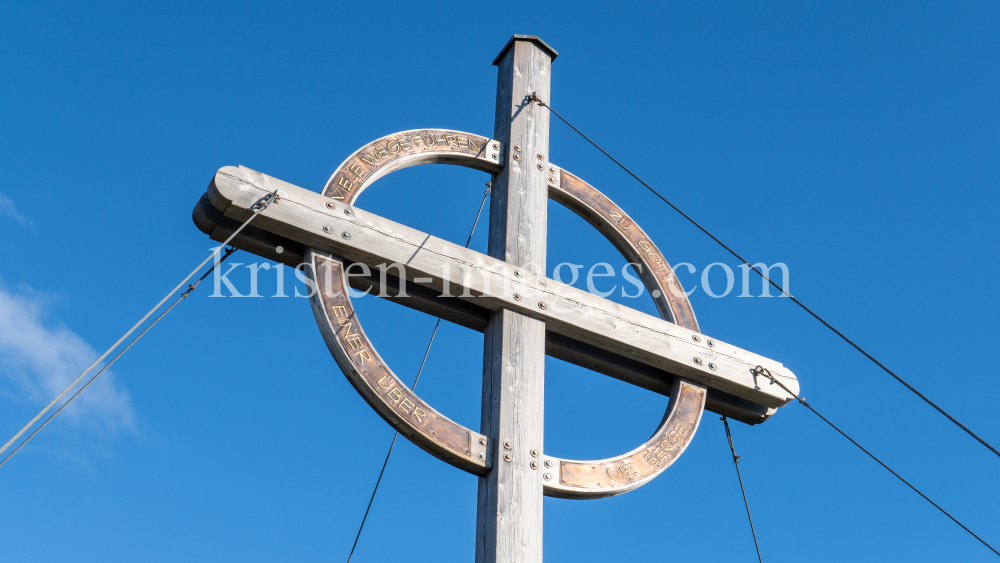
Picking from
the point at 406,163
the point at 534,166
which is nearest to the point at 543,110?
the point at 534,166

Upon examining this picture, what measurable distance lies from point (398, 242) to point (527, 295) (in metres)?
0.68

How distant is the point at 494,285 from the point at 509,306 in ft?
0.41

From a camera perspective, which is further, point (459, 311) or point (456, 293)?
point (459, 311)

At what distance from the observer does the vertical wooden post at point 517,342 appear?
486 cm

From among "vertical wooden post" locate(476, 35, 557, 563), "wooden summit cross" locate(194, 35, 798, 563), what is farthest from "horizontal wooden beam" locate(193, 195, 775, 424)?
"vertical wooden post" locate(476, 35, 557, 563)

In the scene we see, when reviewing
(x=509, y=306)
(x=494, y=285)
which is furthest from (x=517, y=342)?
(x=494, y=285)

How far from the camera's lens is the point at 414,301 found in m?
5.48

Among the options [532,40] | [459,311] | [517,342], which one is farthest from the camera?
[532,40]

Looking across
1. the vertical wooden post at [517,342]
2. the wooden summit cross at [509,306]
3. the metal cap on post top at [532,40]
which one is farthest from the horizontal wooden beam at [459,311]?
the metal cap on post top at [532,40]

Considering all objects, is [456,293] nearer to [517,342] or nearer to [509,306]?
[509,306]

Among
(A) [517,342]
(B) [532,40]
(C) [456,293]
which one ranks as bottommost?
(A) [517,342]

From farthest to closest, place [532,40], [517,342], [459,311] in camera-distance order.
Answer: [532,40], [459,311], [517,342]

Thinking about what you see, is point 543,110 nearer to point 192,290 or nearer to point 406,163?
point 406,163

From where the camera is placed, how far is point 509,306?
17.9 feet
